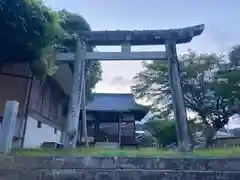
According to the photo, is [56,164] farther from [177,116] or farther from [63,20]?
[63,20]

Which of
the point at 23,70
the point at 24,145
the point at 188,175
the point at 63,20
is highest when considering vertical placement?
the point at 63,20

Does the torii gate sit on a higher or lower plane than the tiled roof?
lower

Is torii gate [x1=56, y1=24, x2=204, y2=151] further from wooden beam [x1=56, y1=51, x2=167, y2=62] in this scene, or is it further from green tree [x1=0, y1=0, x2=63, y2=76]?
green tree [x1=0, y1=0, x2=63, y2=76]

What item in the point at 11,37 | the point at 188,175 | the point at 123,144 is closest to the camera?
the point at 188,175

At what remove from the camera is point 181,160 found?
15.5ft

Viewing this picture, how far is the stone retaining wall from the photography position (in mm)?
4633

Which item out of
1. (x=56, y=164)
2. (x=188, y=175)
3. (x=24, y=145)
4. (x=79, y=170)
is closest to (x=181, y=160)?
(x=188, y=175)

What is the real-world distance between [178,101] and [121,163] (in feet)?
14.5

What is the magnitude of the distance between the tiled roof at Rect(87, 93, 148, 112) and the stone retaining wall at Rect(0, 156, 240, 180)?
49.2 feet

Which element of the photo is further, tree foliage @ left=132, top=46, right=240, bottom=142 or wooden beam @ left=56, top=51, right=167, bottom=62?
tree foliage @ left=132, top=46, right=240, bottom=142

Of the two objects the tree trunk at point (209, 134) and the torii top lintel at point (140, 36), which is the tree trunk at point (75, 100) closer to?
the torii top lintel at point (140, 36)

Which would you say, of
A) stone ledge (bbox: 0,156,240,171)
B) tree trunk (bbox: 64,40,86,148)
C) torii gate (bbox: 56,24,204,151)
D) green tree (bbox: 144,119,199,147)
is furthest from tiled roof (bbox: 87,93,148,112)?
stone ledge (bbox: 0,156,240,171)

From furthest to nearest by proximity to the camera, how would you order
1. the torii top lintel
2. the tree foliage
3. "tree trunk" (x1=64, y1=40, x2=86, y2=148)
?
the tree foliage < the torii top lintel < "tree trunk" (x1=64, y1=40, x2=86, y2=148)

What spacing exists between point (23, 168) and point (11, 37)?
4.86 m
